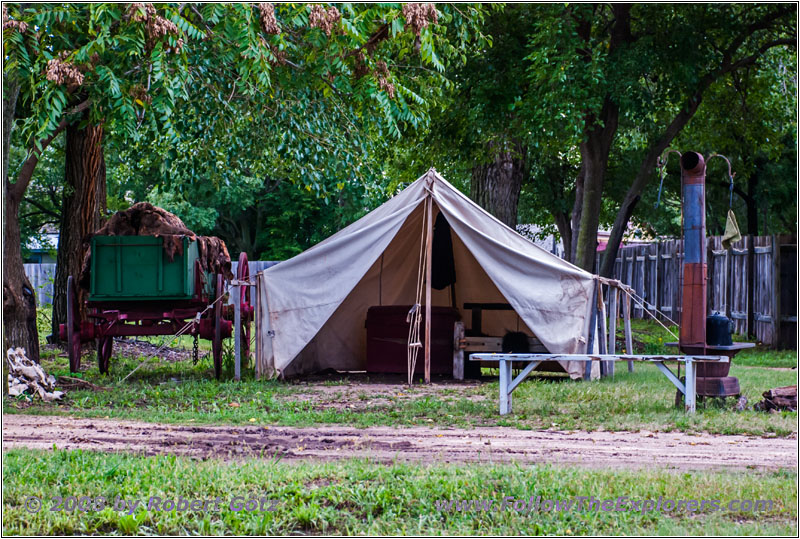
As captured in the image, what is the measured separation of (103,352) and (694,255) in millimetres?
7524

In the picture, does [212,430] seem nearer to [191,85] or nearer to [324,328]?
[191,85]

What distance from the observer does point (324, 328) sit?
13.6 m

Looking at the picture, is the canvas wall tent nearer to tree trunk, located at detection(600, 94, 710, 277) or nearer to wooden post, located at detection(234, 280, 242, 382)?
wooden post, located at detection(234, 280, 242, 382)

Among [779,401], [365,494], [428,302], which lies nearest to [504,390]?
[779,401]

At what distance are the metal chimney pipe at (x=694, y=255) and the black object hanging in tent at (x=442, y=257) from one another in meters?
4.90

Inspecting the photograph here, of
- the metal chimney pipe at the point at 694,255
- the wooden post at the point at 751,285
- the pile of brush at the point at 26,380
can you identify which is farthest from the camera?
the wooden post at the point at 751,285

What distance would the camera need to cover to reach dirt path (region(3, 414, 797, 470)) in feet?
21.6

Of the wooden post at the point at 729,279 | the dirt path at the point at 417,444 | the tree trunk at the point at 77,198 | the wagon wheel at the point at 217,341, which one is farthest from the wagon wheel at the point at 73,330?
the wooden post at the point at 729,279

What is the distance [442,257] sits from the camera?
13.8 metres

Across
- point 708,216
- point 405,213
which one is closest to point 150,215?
point 405,213

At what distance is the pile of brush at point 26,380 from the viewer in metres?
9.48

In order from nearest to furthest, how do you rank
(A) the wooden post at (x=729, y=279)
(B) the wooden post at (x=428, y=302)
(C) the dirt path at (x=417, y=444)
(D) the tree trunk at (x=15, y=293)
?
(C) the dirt path at (x=417, y=444)
(D) the tree trunk at (x=15, y=293)
(B) the wooden post at (x=428, y=302)
(A) the wooden post at (x=729, y=279)

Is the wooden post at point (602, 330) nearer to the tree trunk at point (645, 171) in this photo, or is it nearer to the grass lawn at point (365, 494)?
the tree trunk at point (645, 171)

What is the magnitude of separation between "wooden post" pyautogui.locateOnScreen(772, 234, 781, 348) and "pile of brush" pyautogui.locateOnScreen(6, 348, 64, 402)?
12.4 m
